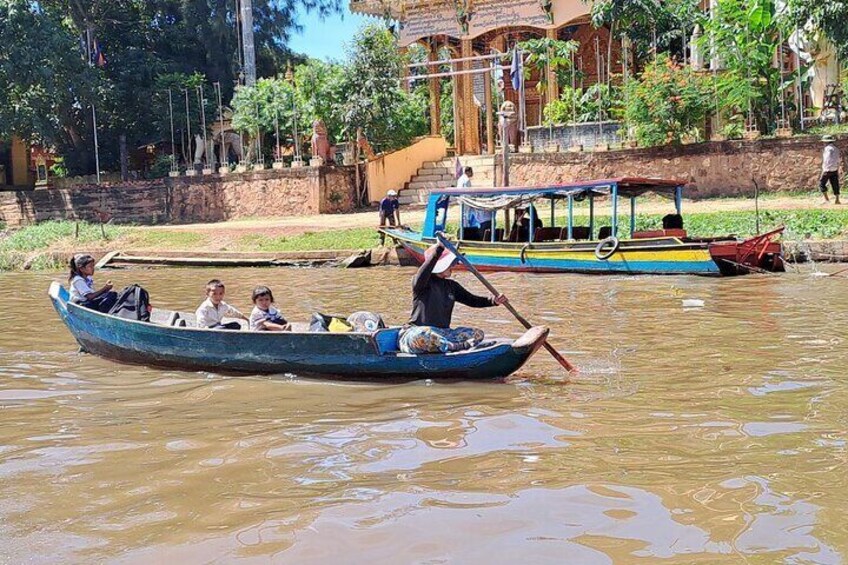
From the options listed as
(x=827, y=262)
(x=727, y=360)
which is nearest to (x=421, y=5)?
(x=827, y=262)

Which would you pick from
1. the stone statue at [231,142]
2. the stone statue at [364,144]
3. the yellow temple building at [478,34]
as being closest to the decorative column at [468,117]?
the yellow temple building at [478,34]

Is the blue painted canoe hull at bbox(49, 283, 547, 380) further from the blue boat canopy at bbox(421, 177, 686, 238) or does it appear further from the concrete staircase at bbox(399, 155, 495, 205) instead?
the concrete staircase at bbox(399, 155, 495, 205)

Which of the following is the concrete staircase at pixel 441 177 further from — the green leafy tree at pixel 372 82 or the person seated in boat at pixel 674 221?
the person seated in boat at pixel 674 221

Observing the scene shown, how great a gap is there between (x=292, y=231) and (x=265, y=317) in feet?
49.0

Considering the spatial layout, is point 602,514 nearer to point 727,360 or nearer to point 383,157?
point 727,360

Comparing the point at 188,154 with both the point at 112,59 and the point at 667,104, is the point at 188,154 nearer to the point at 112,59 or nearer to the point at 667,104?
the point at 112,59

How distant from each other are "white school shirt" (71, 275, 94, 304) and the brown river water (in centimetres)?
69

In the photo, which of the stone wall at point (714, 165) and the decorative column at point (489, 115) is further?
the decorative column at point (489, 115)

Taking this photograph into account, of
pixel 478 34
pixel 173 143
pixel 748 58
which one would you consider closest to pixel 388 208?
pixel 748 58

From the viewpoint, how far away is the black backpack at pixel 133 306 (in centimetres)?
1035

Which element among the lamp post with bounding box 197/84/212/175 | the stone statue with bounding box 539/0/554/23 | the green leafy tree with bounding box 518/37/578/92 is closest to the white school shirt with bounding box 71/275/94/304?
the green leafy tree with bounding box 518/37/578/92

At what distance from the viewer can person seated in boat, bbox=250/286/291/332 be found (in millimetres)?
9312

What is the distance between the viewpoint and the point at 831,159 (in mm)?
19344

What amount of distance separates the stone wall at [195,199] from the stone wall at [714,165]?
6.40m
